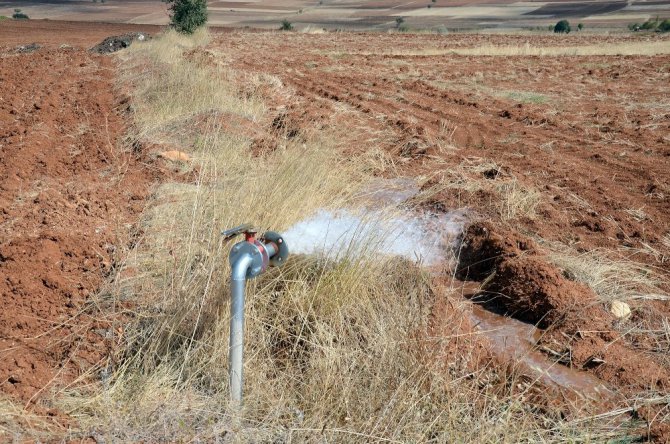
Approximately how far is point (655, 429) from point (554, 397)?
48cm

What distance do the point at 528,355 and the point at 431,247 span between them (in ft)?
5.00

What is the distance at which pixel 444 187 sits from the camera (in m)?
6.41

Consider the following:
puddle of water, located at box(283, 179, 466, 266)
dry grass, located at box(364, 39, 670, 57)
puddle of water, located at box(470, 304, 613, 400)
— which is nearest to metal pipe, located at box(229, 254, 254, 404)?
puddle of water, located at box(283, 179, 466, 266)

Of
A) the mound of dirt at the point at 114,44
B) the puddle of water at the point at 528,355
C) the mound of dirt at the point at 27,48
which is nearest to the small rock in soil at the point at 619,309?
the puddle of water at the point at 528,355

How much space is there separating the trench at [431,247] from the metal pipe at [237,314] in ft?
3.65

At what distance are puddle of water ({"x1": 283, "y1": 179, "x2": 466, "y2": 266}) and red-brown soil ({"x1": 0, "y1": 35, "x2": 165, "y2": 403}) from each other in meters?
1.26

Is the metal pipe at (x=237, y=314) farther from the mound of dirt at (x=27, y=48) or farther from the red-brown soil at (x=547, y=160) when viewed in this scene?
the mound of dirt at (x=27, y=48)

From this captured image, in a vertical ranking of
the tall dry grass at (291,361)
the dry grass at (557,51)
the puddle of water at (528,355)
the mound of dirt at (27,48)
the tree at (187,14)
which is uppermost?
the tree at (187,14)

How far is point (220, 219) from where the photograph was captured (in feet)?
14.0

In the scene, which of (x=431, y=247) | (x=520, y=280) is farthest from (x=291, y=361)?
(x=431, y=247)

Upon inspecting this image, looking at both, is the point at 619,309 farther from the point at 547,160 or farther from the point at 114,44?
the point at 114,44

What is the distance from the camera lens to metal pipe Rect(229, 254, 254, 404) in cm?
286

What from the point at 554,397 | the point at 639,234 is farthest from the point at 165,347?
the point at 639,234

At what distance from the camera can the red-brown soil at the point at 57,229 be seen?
368 cm
